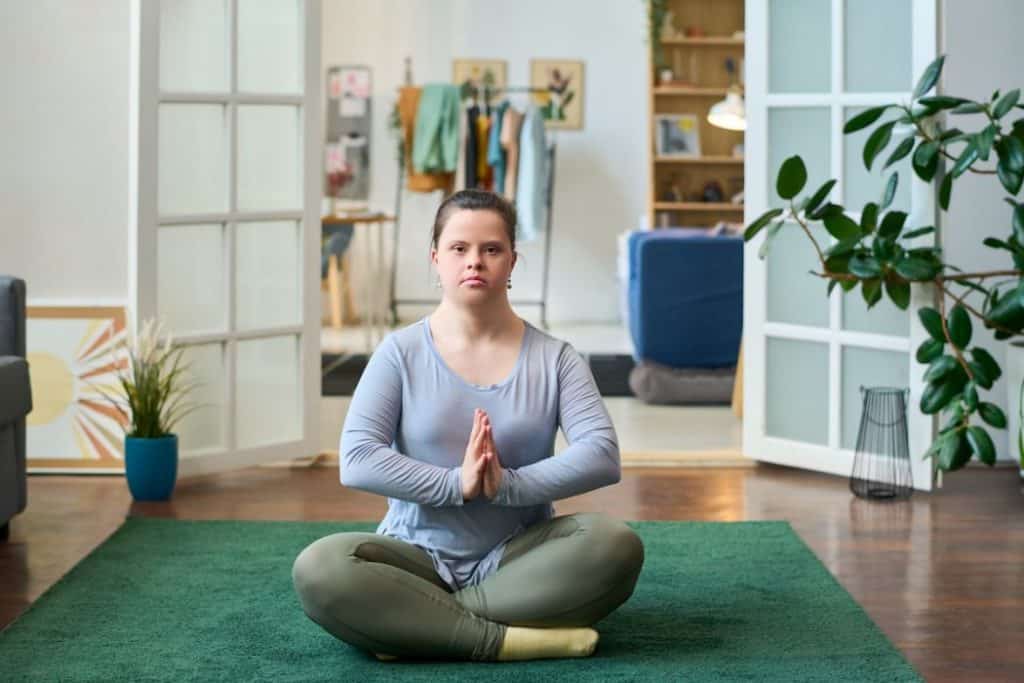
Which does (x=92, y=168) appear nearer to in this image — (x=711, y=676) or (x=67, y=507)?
(x=67, y=507)

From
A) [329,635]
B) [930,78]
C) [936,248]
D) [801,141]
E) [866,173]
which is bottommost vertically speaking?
[329,635]

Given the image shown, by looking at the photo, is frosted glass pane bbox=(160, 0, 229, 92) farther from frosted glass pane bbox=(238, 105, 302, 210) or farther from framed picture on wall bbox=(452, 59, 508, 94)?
framed picture on wall bbox=(452, 59, 508, 94)

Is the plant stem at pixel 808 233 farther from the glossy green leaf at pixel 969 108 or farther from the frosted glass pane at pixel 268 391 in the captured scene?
the frosted glass pane at pixel 268 391

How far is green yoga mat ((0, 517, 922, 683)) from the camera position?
117 inches

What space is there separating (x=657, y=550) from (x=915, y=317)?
1329mm

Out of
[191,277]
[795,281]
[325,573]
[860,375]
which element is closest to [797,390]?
[860,375]

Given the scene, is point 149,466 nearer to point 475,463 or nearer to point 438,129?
point 475,463

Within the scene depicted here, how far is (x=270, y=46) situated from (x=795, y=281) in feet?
6.41

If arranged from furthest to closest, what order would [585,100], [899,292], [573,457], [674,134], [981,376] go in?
[585,100] < [674,134] < [899,292] < [981,376] < [573,457]

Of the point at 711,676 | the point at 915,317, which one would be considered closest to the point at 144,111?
the point at 915,317

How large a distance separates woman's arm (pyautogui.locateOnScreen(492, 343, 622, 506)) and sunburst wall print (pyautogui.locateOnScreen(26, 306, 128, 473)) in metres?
2.39

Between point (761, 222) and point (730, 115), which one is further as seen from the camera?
point (730, 115)

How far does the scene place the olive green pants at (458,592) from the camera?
2.95 m

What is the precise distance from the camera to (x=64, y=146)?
5.10 metres
